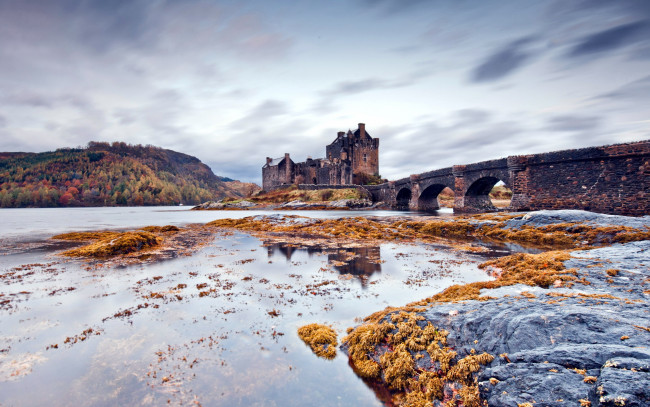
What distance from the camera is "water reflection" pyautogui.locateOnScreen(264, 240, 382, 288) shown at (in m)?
12.5

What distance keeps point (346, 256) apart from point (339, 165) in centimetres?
6614

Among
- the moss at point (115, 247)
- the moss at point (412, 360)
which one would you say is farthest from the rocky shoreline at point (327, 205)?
the moss at point (412, 360)

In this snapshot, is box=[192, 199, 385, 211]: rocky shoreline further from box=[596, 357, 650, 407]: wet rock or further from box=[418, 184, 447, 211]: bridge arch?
box=[596, 357, 650, 407]: wet rock

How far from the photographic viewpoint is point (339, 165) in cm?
8062

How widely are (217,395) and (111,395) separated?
1671 millimetres

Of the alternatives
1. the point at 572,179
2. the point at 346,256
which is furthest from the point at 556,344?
the point at 572,179

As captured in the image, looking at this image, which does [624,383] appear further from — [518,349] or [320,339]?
[320,339]

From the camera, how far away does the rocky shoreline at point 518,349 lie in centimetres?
343

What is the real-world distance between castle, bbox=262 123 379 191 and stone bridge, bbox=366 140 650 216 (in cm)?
4269

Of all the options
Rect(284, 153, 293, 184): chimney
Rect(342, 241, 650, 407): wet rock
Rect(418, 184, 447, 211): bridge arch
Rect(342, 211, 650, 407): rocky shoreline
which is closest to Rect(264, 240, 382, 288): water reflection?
Rect(342, 211, 650, 407): rocky shoreline

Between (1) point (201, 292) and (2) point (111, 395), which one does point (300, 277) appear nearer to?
(1) point (201, 292)

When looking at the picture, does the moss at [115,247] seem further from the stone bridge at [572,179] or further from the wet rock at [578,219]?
the stone bridge at [572,179]

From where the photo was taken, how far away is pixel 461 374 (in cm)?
445

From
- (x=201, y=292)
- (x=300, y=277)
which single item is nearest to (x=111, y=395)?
(x=201, y=292)
